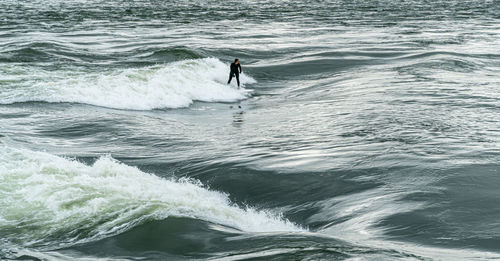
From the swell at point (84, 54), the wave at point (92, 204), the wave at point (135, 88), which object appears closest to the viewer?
the wave at point (92, 204)

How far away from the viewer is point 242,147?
16.3 meters

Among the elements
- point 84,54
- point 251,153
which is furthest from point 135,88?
point 251,153

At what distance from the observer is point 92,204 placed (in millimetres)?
10953

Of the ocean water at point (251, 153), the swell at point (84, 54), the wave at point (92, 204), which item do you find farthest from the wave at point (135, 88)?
the wave at point (92, 204)

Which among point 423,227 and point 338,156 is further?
point 338,156

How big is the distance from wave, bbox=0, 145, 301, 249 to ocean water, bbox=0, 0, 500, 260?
0.12 ft

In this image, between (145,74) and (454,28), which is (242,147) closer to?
(145,74)

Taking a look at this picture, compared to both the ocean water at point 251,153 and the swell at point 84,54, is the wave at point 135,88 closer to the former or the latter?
the ocean water at point 251,153

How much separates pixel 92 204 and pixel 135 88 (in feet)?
48.3

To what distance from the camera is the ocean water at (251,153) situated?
966 cm

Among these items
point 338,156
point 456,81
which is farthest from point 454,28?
point 338,156

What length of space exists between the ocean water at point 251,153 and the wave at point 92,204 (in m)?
0.04

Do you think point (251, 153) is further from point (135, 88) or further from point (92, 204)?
point (135, 88)

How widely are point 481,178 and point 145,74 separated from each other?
17195 mm
